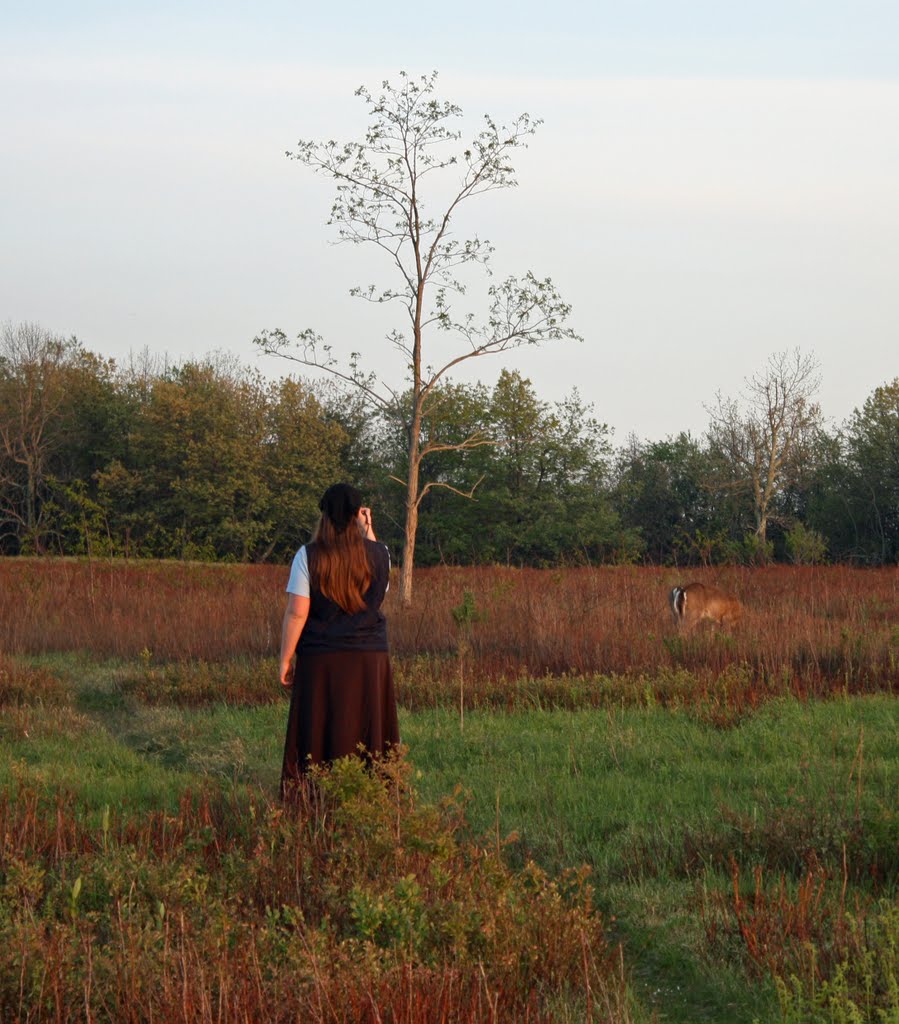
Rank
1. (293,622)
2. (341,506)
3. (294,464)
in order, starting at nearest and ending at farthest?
1. (341,506)
2. (293,622)
3. (294,464)

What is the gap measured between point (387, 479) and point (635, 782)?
42.7 meters

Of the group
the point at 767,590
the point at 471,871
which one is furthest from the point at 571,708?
the point at 767,590

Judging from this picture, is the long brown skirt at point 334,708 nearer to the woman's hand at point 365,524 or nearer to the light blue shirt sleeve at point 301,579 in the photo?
the light blue shirt sleeve at point 301,579

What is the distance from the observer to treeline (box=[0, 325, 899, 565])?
47.6 m

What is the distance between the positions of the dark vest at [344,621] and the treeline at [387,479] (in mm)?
39541

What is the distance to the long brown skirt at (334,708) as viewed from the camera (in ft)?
21.0

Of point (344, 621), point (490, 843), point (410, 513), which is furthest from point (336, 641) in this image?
point (410, 513)

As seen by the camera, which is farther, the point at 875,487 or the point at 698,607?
the point at 875,487

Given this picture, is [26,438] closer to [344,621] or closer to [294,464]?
[294,464]

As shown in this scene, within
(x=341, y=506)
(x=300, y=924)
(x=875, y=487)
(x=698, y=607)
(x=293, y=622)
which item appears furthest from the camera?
(x=875, y=487)

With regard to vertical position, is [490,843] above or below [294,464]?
below

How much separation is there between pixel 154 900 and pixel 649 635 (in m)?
8.91

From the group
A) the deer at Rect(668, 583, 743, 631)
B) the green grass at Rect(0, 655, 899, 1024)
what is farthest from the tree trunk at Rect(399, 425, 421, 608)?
the green grass at Rect(0, 655, 899, 1024)

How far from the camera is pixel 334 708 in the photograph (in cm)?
640
